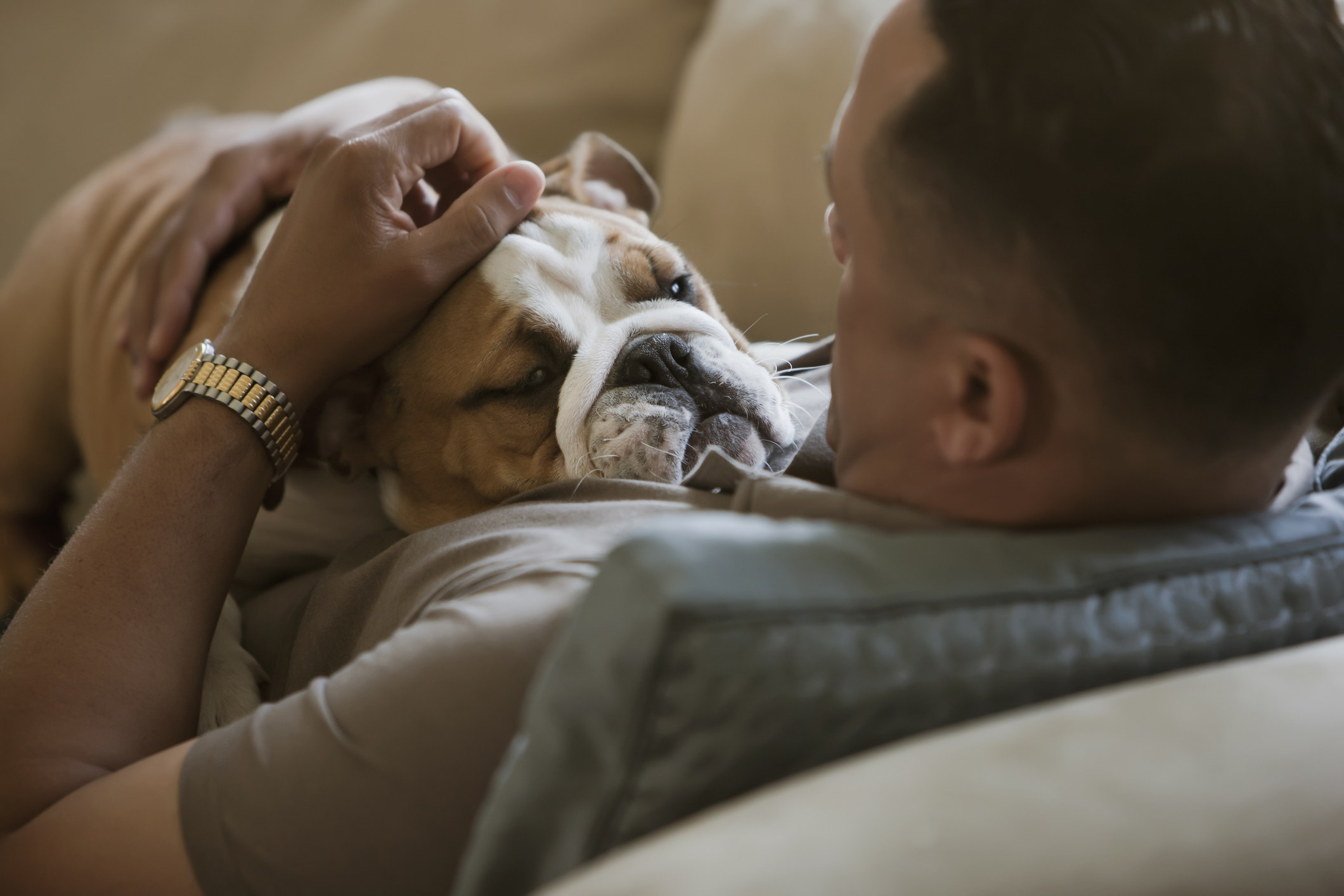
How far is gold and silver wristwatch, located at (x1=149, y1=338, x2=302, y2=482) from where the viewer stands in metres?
1.10

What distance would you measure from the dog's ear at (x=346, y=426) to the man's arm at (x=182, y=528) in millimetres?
122

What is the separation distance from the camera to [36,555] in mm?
2102

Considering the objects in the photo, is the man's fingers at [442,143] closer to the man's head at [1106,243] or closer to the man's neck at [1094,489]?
the man's head at [1106,243]

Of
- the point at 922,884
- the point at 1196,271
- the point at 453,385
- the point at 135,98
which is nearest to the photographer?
the point at 922,884

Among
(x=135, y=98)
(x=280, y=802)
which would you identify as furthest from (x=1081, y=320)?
(x=135, y=98)

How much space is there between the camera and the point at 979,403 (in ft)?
2.35

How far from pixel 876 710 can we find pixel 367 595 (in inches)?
24.0

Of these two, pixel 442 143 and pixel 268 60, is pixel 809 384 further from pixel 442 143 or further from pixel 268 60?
pixel 268 60

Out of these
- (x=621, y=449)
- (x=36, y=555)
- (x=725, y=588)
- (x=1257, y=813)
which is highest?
(x=725, y=588)

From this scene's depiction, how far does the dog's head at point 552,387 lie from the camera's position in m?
1.28

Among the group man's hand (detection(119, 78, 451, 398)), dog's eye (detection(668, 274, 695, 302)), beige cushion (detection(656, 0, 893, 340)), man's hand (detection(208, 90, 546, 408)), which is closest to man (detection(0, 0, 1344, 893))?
man's hand (detection(208, 90, 546, 408))

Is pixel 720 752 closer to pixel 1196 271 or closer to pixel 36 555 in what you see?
pixel 1196 271

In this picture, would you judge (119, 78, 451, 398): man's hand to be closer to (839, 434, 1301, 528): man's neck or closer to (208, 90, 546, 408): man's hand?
(208, 90, 546, 408): man's hand

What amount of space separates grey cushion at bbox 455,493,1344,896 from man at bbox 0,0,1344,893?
9cm
